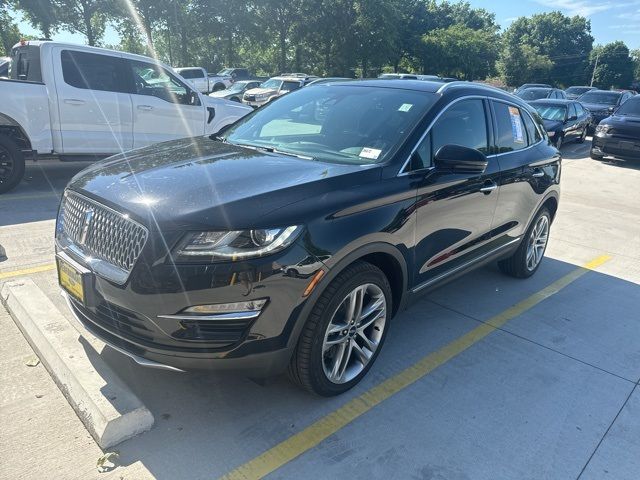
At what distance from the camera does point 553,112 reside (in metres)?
15.6

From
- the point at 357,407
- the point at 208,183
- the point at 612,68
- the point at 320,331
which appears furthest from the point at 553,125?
the point at 612,68

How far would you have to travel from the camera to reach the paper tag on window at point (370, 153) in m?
3.14

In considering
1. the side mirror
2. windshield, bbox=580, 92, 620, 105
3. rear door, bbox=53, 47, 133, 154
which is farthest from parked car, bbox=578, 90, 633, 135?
the side mirror

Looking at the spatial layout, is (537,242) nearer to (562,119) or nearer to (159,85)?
(159,85)

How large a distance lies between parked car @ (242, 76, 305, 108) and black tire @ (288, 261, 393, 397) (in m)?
15.9

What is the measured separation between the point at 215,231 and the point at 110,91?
6063 millimetres

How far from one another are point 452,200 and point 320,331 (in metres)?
1.45

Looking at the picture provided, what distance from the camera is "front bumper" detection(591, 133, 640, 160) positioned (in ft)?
41.8

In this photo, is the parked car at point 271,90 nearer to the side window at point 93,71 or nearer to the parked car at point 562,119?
the parked car at point 562,119

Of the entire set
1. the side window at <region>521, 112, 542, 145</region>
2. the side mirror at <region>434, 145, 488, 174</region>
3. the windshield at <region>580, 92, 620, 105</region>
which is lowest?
the side mirror at <region>434, 145, 488, 174</region>

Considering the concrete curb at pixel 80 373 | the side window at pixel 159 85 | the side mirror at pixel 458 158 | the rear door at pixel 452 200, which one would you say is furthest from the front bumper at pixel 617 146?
the concrete curb at pixel 80 373

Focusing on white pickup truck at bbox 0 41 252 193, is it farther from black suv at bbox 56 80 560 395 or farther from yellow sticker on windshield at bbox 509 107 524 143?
yellow sticker on windshield at bbox 509 107 524 143

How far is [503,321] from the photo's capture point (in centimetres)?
419

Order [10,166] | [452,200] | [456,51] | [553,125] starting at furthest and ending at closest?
[456,51], [553,125], [10,166], [452,200]
